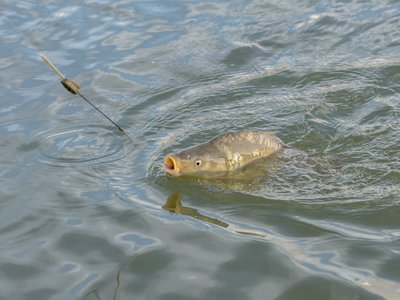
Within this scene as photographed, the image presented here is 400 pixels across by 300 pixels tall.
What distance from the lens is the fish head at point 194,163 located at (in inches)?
252

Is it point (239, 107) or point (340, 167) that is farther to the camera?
point (239, 107)

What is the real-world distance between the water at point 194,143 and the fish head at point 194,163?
4.4 inches

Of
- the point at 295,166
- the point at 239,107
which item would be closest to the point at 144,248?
the point at 295,166

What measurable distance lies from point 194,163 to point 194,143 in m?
0.77

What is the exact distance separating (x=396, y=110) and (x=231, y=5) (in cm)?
392

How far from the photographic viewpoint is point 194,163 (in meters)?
6.50

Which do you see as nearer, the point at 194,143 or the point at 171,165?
the point at 171,165

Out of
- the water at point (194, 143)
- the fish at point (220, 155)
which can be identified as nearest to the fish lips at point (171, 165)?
the fish at point (220, 155)

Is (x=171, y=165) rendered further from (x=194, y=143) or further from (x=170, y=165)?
(x=194, y=143)

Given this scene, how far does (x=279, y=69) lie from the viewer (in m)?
8.73

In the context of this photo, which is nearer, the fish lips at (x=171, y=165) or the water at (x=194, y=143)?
the water at (x=194, y=143)

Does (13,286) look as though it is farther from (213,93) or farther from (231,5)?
(231,5)

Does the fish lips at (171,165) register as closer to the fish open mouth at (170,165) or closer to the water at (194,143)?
the fish open mouth at (170,165)

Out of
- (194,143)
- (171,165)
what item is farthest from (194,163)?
(194,143)
